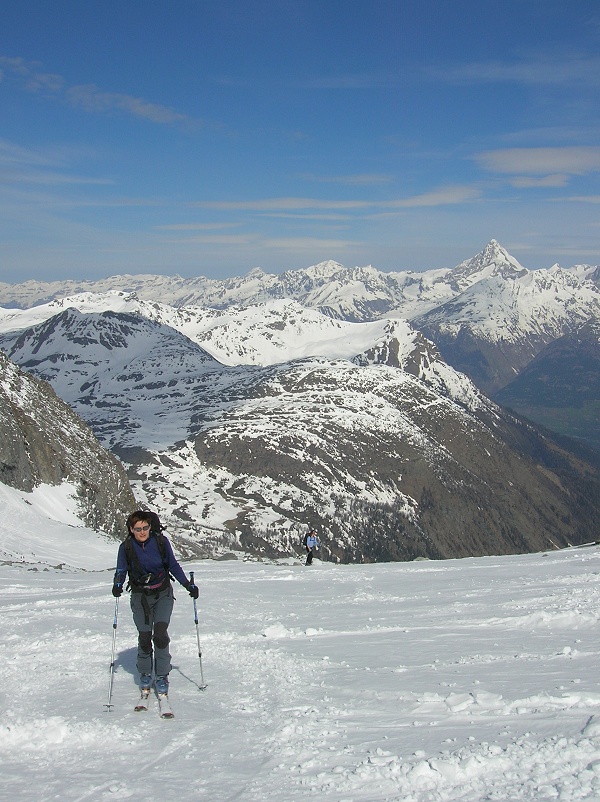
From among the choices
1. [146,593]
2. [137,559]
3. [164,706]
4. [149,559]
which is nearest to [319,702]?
[164,706]

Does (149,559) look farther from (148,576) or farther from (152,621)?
(152,621)

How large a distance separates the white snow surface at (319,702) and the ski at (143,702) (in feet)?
0.43

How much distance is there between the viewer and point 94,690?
10828 millimetres

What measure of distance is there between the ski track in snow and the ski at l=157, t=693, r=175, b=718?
0.18 metres

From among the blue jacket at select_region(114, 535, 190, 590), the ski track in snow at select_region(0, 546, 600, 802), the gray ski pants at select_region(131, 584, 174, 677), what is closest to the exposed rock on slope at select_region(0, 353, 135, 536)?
the ski track in snow at select_region(0, 546, 600, 802)

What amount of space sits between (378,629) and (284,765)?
753cm

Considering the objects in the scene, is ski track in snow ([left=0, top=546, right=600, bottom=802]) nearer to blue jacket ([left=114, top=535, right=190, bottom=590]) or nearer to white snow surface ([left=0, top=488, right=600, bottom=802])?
white snow surface ([left=0, top=488, right=600, bottom=802])

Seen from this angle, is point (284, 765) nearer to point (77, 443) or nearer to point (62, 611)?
point (62, 611)

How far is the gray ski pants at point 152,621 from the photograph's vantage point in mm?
10734

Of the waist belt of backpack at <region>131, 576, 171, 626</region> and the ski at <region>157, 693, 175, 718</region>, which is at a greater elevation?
the waist belt of backpack at <region>131, 576, 171, 626</region>

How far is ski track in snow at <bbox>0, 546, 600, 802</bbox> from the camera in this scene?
7324 mm

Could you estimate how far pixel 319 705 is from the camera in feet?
32.2

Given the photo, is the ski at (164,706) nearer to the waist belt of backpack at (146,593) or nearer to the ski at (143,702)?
the ski at (143,702)

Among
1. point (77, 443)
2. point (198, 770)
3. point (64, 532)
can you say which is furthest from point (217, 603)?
point (77, 443)
